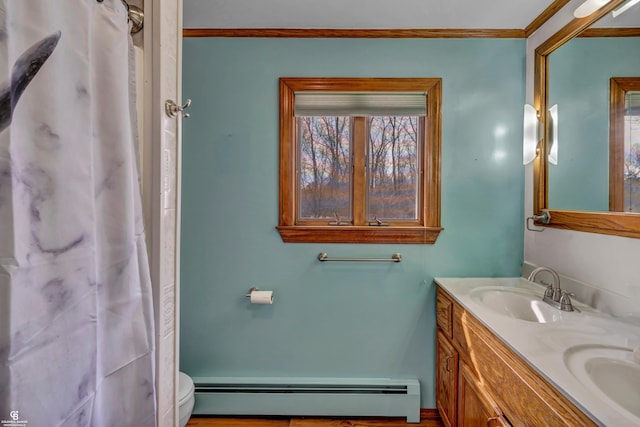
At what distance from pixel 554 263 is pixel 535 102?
0.91 metres

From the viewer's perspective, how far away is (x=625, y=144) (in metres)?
1.20

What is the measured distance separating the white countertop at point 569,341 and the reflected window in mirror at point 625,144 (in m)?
0.47

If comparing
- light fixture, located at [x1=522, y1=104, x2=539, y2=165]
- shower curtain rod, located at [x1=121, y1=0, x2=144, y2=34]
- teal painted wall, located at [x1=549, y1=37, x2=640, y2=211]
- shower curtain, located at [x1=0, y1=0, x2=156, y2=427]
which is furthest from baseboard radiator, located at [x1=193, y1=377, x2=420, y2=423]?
shower curtain rod, located at [x1=121, y1=0, x2=144, y2=34]

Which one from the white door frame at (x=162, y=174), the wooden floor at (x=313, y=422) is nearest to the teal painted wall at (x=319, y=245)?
the wooden floor at (x=313, y=422)

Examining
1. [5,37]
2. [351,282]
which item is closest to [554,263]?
[351,282]

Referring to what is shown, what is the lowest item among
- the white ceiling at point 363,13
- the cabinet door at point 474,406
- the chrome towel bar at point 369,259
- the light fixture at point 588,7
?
the cabinet door at point 474,406

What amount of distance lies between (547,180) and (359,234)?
3.49ft

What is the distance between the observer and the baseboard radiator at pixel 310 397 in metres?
1.76

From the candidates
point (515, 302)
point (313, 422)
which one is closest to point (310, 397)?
point (313, 422)

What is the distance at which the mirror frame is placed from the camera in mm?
1205

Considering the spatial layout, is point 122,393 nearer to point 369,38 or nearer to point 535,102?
point 369,38

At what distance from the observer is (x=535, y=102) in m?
1.68

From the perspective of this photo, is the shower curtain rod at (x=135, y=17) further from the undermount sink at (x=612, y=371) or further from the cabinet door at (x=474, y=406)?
the cabinet door at (x=474, y=406)

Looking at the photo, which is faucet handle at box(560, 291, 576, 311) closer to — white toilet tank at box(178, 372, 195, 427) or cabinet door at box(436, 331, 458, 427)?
cabinet door at box(436, 331, 458, 427)
